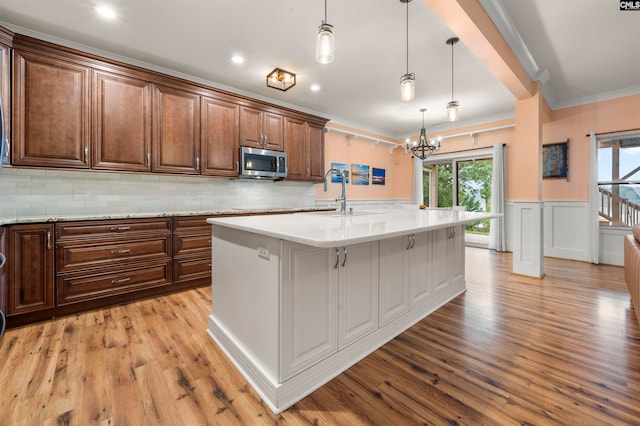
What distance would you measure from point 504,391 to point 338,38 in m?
3.08

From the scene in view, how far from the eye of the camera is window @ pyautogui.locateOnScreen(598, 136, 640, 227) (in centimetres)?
416

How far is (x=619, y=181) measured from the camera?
167 inches

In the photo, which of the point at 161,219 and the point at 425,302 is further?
the point at 161,219

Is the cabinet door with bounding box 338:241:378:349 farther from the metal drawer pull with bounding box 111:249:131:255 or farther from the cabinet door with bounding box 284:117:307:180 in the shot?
the cabinet door with bounding box 284:117:307:180

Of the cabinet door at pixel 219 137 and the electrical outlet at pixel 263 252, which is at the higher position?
the cabinet door at pixel 219 137

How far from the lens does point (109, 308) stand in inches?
107

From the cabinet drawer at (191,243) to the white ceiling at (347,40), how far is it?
201cm

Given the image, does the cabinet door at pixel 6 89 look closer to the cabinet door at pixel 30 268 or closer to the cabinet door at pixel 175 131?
the cabinet door at pixel 30 268

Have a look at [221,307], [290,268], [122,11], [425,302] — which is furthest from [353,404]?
[122,11]

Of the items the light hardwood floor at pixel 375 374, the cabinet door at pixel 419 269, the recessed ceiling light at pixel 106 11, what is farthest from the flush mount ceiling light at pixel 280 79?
the light hardwood floor at pixel 375 374

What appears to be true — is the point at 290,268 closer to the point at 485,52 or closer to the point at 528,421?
the point at 528,421

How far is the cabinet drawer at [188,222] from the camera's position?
3.11 metres

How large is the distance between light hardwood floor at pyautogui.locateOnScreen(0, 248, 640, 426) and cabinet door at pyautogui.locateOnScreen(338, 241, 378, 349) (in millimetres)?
218

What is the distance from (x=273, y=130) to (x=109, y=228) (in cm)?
243
